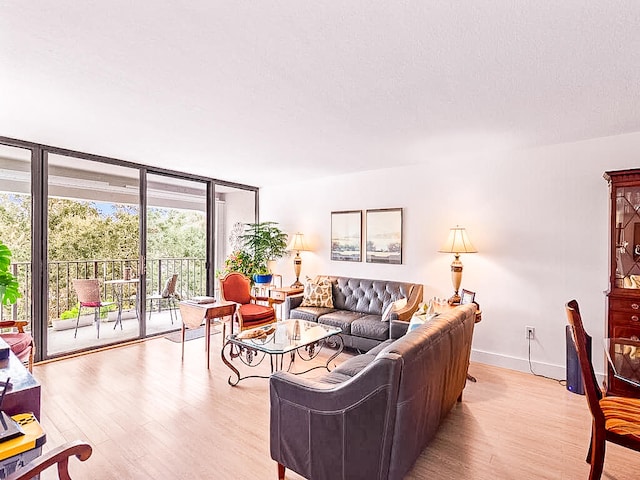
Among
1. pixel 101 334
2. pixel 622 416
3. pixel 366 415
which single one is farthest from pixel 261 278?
pixel 622 416

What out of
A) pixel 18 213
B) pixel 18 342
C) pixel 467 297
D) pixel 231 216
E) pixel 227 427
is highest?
pixel 231 216

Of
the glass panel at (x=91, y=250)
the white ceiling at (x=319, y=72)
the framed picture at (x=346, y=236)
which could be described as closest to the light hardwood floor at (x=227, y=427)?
the glass panel at (x=91, y=250)

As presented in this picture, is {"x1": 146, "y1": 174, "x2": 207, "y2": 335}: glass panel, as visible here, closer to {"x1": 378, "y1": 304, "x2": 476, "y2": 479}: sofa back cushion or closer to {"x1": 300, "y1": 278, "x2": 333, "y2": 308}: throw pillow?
{"x1": 300, "y1": 278, "x2": 333, "y2": 308}: throw pillow

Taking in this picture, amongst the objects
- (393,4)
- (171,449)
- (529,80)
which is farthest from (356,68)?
(171,449)

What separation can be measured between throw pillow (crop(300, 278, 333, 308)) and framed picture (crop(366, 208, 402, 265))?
2.41ft

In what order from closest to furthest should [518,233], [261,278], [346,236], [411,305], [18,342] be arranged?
[18,342], [518,233], [411,305], [346,236], [261,278]

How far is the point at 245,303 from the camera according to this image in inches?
179

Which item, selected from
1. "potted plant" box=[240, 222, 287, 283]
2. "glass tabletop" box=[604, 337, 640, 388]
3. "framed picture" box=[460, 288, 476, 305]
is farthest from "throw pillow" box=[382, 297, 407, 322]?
"potted plant" box=[240, 222, 287, 283]

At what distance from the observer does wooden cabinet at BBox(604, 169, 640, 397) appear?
2830 mm

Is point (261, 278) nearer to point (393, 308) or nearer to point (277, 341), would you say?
point (393, 308)

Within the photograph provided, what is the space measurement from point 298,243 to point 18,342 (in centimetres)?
343

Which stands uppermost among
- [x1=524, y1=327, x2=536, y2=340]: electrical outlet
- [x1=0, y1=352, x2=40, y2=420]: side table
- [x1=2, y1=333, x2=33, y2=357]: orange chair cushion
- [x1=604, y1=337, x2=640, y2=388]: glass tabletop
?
[x1=0, y1=352, x2=40, y2=420]: side table

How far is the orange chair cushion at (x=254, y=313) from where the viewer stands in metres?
3.92

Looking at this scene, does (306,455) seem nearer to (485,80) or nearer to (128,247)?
(485,80)
